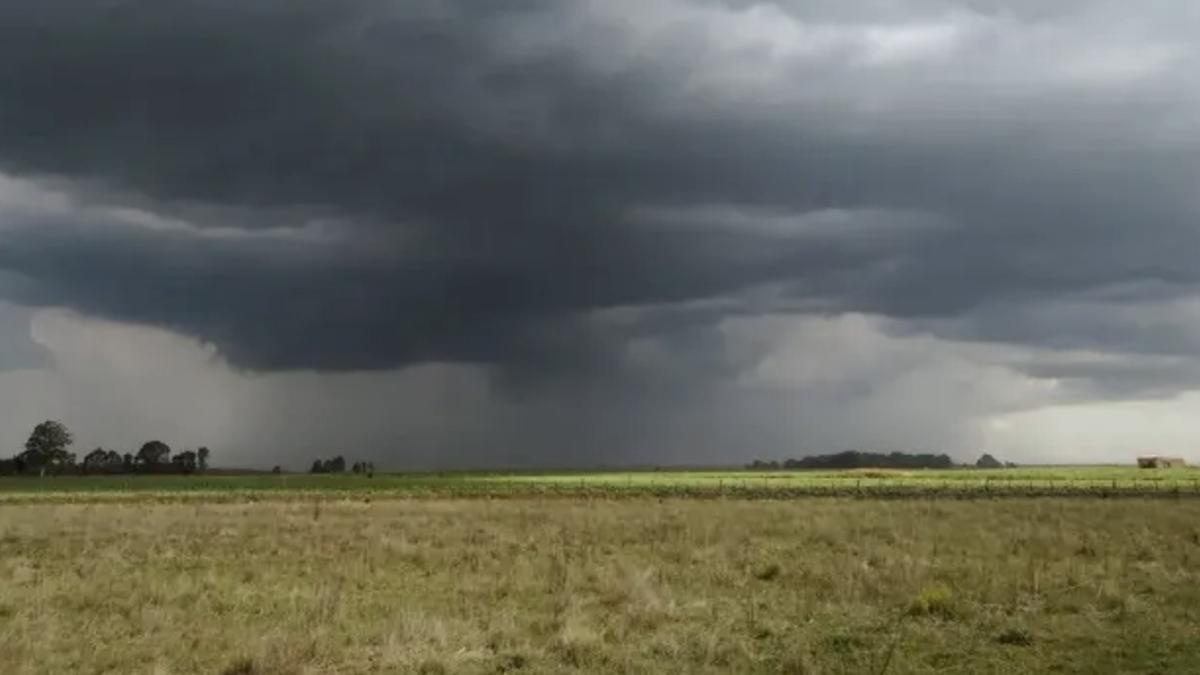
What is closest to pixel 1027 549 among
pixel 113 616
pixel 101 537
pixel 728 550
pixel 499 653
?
pixel 728 550

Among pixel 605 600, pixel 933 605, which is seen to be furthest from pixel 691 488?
pixel 933 605

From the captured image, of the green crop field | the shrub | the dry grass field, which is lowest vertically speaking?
the green crop field

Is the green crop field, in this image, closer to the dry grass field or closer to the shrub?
the dry grass field

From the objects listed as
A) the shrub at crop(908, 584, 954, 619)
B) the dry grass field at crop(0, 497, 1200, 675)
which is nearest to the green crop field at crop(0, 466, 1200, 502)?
the dry grass field at crop(0, 497, 1200, 675)

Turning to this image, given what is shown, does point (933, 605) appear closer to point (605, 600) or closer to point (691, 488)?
point (605, 600)

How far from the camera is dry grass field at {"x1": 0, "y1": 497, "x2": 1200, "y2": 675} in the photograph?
48.9ft

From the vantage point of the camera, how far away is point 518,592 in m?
22.5

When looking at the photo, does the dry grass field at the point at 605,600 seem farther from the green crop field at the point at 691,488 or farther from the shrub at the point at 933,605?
the green crop field at the point at 691,488

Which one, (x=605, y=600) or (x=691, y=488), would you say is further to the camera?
(x=691, y=488)

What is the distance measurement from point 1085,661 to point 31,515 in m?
53.7

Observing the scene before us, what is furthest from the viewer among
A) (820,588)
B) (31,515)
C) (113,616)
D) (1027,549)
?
(31,515)

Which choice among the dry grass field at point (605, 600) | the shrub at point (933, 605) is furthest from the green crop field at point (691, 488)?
the shrub at point (933, 605)

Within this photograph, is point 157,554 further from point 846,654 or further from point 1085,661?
point 1085,661

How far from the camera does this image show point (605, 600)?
67.9 feet
